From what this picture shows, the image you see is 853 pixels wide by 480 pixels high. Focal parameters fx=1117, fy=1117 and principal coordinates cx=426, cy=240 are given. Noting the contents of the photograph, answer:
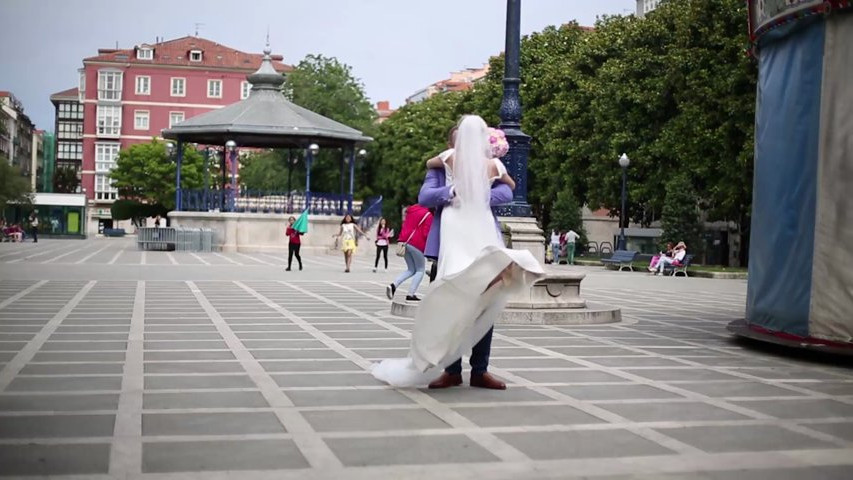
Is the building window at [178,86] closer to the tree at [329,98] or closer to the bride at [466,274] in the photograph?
the tree at [329,98]

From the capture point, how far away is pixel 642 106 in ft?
144

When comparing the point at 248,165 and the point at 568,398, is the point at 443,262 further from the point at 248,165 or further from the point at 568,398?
the point at 248,165

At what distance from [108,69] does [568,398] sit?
366 ft

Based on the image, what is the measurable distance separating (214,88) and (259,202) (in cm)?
6808

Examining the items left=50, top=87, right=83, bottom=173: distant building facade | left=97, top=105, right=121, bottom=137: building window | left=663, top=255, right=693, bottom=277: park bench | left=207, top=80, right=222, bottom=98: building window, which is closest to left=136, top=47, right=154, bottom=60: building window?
left=97, top=105, right=121, bottom=137: building window

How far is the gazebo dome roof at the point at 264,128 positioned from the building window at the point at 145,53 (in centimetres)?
6695

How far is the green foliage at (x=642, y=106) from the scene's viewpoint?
122ft

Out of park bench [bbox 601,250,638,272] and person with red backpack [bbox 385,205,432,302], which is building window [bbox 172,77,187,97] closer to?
park bench [bbox 601,250,638,272]

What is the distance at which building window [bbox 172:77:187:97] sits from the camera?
113750 millimetres

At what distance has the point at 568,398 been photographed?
25.9ft

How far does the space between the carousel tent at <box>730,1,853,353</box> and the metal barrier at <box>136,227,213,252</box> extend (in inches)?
1418

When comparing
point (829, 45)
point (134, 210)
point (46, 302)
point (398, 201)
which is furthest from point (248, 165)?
point (829, 45)

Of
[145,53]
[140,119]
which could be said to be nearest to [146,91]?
[140,119]

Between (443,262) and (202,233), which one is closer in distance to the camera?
(443,262)
